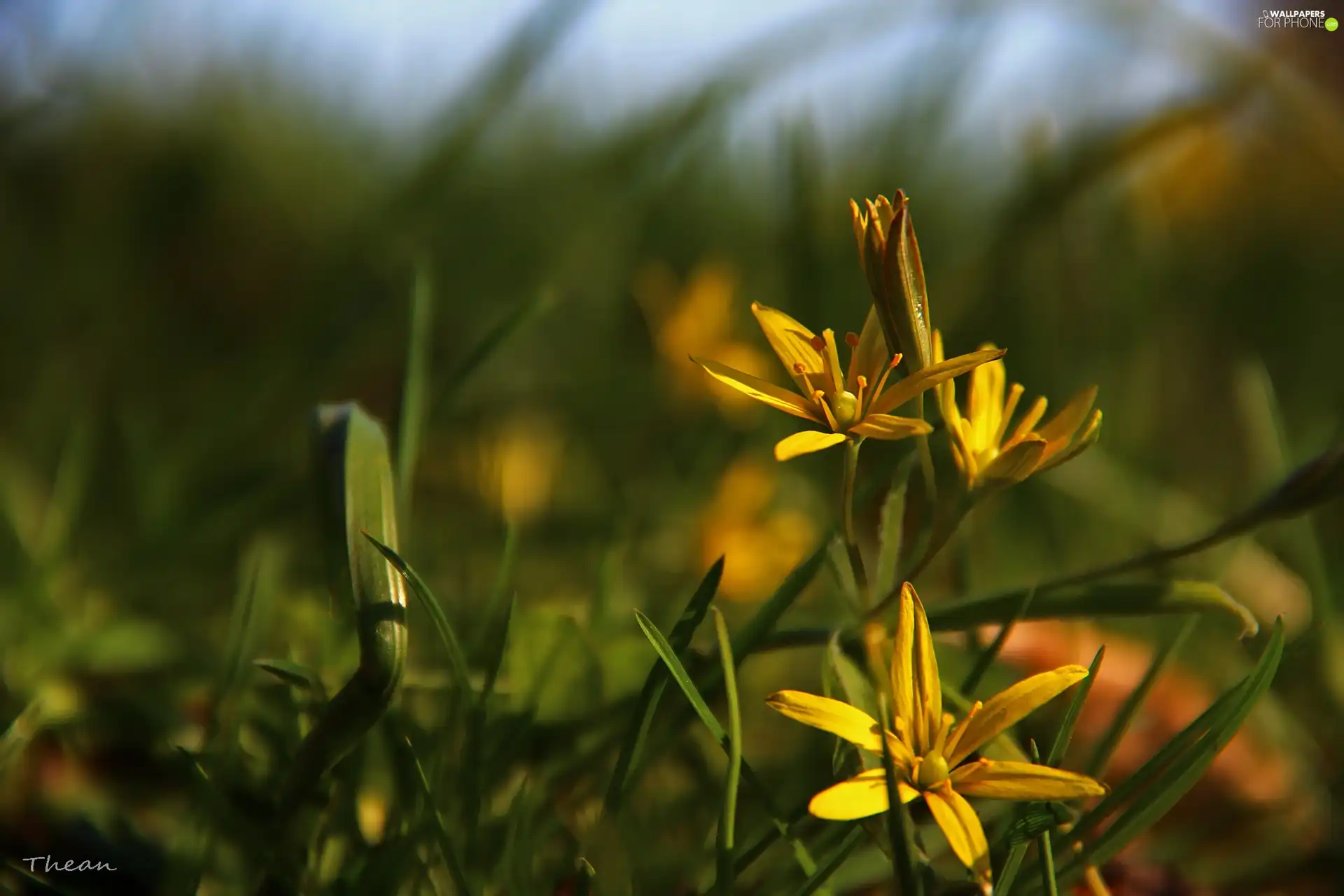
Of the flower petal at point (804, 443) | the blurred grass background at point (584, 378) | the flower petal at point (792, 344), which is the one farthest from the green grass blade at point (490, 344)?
the flower petal at point (804, 443)

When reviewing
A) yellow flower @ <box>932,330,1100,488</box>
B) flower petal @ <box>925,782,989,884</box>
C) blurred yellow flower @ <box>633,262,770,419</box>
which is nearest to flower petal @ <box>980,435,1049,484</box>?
yellow flower @ <box>932,330,1100,488</box>

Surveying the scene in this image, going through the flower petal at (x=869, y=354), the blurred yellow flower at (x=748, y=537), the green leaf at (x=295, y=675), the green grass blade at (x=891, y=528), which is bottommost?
the blurred yellow flower at (x=748, y=537)

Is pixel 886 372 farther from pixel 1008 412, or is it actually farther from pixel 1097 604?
pixel 1097 604

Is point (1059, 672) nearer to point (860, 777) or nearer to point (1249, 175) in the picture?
point (860, 777)

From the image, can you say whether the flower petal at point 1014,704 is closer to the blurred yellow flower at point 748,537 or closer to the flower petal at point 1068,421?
the flower petal at point 1068,421

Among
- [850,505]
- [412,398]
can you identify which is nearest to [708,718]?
[850,505]

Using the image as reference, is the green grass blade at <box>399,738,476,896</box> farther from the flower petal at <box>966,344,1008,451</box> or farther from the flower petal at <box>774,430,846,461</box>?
the flower petal at <box>966,344,1008,451</box>
